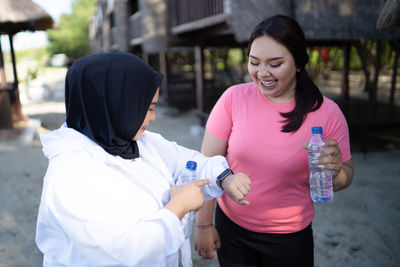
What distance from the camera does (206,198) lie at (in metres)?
1.73

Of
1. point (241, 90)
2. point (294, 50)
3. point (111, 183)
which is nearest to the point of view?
point (111, 183)

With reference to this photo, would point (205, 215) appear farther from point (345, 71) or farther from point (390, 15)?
point (345, 71)

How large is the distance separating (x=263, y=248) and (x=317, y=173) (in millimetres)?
475

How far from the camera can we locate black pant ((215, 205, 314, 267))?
1796 mm

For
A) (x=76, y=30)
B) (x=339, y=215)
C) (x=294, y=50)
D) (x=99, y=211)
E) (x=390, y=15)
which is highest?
(x=76, y=30)

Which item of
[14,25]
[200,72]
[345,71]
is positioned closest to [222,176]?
[200,72]

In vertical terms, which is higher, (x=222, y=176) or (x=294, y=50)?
(x=294, y=50)

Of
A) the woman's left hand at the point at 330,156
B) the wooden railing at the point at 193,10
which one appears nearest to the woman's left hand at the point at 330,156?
the woman's left hand at the point at 330,156

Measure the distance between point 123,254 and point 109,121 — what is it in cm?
50

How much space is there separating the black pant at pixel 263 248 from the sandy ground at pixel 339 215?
1626mm

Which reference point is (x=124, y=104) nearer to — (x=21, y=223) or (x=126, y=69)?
(x=126, y=69)

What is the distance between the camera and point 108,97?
138 centimetres

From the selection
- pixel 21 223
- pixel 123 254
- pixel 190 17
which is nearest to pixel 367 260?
pixel 123 254

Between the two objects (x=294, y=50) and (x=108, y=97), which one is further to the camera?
(x=294, y=50)
